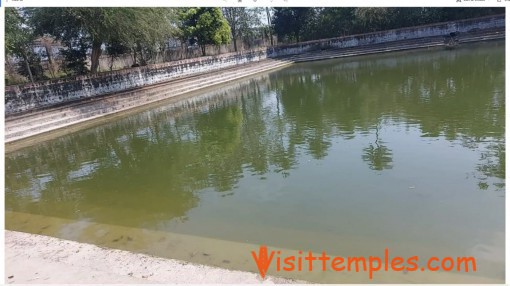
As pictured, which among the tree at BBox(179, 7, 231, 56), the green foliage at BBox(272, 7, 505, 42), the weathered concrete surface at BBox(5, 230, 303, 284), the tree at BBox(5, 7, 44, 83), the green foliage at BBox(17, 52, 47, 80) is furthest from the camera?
the green foliage at BBox(272, 7, 505, 42)

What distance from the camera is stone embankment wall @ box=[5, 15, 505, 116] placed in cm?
1334

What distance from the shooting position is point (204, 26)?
2617 cm

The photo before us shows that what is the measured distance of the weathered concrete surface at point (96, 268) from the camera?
3318mm

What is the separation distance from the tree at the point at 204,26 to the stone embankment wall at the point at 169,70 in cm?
166

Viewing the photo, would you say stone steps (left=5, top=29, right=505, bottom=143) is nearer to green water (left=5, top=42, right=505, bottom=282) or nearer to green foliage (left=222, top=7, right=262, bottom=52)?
green water (left=5, top=42, right=505, bottom=282)

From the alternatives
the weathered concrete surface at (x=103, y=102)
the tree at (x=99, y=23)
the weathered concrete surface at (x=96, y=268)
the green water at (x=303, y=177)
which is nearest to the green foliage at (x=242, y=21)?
the weathered concrete surface at (x=103, y=102)

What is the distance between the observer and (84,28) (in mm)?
14039

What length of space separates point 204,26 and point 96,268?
24.4 metres

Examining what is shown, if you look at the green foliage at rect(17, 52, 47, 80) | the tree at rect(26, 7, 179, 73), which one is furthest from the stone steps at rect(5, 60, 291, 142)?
the green foliage at rect(17, 52, 47, 80)

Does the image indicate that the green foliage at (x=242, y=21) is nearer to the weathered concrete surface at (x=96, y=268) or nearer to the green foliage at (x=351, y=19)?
the green foliage at (x=351, y=19)

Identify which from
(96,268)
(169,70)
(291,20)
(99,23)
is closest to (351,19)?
(291,20)

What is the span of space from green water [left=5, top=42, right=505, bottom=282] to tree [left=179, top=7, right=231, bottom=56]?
1548 centimetres
